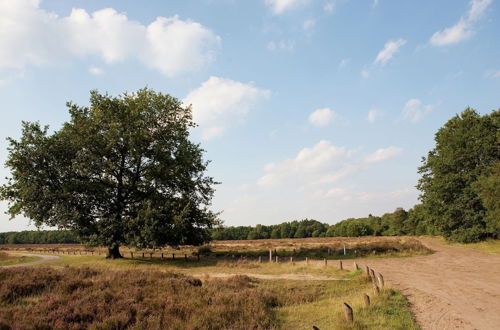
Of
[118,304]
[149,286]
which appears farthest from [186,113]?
[118,304]

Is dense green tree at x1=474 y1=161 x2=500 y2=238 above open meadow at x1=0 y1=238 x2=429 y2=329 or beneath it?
above

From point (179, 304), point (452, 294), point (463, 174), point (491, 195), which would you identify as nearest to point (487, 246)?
point (491, 195)

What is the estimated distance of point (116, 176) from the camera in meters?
34.2

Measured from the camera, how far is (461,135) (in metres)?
46.5

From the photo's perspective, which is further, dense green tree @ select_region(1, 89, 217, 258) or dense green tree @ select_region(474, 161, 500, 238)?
dense green tree @ select_region(474, 161, 500, 238)

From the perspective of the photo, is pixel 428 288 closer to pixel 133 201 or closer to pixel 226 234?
pixel 133 201

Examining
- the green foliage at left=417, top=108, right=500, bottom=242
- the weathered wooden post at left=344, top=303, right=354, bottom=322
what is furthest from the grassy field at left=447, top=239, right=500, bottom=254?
the weathered wooden post at left=344, top=303, right=354, bottom=322

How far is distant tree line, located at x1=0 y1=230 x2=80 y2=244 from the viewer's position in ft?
471

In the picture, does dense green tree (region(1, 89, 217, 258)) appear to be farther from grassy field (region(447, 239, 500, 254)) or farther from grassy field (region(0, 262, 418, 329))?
grassy field (region(447, 239, 500, 254))

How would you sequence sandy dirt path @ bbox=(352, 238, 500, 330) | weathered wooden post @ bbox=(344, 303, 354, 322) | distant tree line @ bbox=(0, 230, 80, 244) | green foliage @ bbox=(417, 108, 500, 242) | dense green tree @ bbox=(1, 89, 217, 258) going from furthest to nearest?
distant tree line @ bbox=(0, 230, 80, 244) → green foliage @ bbox=(417, 108, 500, 242) → dense green tree @ bbox=(1, 89, 217, 258) → sandy dirt path @ bbox=(352, 238, 500, 330) → weathered wooden post @ bbox=(344, 303, 354, 322)

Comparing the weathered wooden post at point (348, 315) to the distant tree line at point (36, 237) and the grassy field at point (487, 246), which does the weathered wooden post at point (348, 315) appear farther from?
the distant tree line at point (36, 237)

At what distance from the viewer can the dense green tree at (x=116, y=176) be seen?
30.7 m

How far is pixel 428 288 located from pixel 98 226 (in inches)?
1122

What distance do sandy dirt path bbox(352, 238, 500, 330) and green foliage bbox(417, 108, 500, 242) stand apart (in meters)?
21.2
